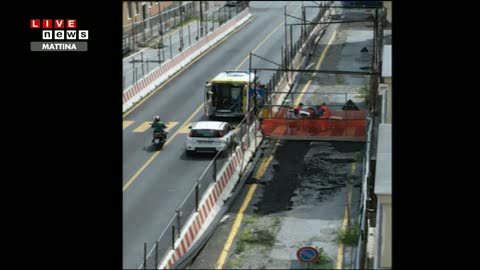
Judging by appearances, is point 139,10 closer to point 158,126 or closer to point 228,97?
point 228,97

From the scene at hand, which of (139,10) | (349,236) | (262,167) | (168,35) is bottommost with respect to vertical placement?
(349,236)

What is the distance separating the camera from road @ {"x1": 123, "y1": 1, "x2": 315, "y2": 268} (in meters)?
32.3

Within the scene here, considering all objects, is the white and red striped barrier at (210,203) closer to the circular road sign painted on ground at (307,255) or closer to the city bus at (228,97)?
the circular road sign painted on ground at (307,255)

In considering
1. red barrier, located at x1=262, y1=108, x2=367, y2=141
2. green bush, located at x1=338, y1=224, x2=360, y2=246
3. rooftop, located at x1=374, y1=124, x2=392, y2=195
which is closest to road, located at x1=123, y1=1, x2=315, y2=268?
red barrier, located at x1=262, y1=108, x2=367, y2=141

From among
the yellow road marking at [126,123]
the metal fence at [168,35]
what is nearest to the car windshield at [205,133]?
the yellow road marking at [126,123]

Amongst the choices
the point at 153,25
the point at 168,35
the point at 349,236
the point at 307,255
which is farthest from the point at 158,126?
the point at 153,25

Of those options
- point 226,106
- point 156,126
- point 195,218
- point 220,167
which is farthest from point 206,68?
point 195,218

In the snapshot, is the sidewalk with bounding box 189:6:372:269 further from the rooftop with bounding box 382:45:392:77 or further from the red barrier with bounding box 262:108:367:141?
the rooftop with bounding box 382:45:392:77

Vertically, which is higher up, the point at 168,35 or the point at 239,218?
the point at 168,35

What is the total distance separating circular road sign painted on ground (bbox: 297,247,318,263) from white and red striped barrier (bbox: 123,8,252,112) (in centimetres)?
2669

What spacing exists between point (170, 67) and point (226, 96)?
12.6 m

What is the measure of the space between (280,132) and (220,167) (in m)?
5.62

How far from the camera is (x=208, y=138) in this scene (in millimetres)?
40125
